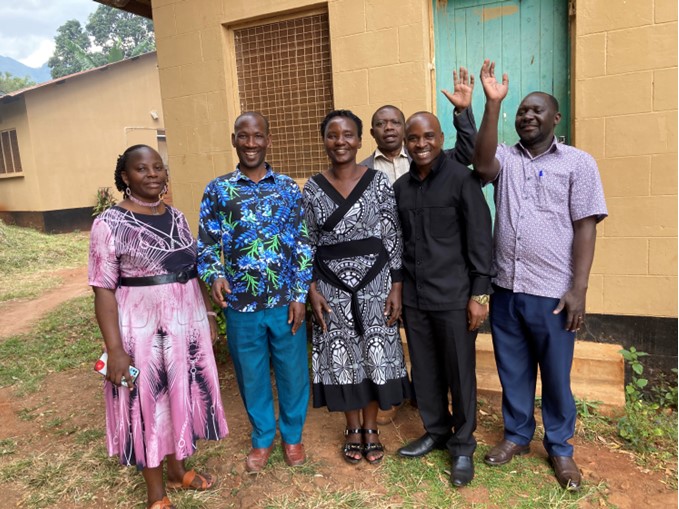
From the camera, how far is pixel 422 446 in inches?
116

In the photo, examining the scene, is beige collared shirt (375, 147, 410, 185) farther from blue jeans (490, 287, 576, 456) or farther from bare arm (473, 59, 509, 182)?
blue jeans (490, 287, 576, 456)

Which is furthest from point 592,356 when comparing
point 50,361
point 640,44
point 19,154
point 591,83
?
point 19,154

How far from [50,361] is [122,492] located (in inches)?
110

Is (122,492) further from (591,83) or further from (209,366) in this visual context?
(591,83)

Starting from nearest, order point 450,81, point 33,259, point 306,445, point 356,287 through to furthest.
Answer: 1. point 356,287
2. point 306,445
3. point 450,81
4. point 33,259

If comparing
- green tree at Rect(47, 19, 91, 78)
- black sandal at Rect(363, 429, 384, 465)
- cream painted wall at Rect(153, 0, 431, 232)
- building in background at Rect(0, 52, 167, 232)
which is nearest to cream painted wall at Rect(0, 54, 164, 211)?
Result: building in background at Rect(0, 52, 167, 232)

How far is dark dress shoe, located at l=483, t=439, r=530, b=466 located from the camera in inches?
111

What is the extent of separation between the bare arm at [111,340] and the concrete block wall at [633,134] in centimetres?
313

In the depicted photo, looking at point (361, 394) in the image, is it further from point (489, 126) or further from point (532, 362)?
point (489, 126)

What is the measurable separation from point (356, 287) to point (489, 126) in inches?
40.1

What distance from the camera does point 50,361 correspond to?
5.07m

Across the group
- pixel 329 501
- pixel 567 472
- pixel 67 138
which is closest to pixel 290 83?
pixel 329 501

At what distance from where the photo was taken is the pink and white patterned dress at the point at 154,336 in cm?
232

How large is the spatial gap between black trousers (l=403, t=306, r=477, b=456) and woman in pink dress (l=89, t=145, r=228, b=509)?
43.0 inches
